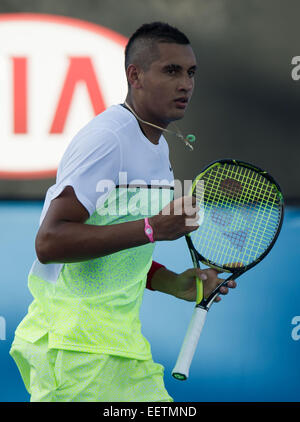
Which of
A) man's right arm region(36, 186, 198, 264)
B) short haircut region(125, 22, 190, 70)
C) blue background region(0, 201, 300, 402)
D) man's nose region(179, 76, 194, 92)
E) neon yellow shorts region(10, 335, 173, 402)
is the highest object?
short haircut region(125, 22, 190, 70)

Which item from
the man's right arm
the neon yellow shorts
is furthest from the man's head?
the neon yellow shorts

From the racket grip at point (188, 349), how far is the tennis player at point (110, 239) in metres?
0.12

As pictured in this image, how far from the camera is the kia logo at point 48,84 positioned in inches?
174

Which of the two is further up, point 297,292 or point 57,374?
point 57,374

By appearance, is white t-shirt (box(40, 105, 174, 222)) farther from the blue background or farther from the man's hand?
the blue background

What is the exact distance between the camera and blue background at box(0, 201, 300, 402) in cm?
375

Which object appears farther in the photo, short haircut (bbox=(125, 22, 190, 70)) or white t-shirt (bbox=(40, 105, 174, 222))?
short haircut (bbox=(125, 22, 190, 70))

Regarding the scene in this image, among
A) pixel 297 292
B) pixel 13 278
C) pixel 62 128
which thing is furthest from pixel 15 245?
pixel 297 292

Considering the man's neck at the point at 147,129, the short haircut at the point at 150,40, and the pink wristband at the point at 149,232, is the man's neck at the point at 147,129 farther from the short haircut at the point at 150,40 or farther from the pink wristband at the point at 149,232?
the pink wristband at the point at 149,232

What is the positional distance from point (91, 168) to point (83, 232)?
167 mm
